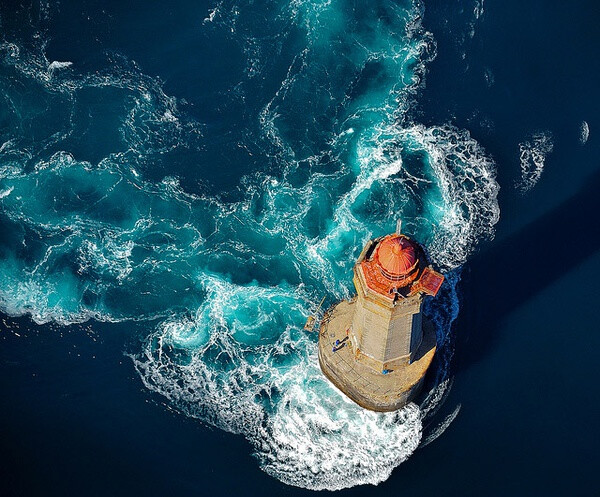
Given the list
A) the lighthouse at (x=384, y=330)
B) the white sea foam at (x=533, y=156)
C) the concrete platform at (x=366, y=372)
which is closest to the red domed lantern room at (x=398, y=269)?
the lighthouse at (x=384, y=330)

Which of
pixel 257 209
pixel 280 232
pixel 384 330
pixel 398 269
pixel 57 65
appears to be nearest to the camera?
pixel 398 269

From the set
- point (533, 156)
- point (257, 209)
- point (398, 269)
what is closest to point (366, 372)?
point (398, 269)

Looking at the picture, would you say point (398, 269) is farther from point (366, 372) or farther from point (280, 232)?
point (280, 232)

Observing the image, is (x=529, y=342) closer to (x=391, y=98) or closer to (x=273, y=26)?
(x=391, y=98)

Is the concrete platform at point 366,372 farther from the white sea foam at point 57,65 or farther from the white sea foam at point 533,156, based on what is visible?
the white sea foam at point 57,65

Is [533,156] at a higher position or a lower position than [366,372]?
higher

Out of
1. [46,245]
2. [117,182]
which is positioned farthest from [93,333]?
[117,182]

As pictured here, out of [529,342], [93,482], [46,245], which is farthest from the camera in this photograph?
[46,245]

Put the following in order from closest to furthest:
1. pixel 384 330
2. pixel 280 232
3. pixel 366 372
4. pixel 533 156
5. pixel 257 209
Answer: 1. pixel 384 330
2. pixel 366 372
3. pixel 280 232
4. pixel 257 209
5. pixel 533 156
